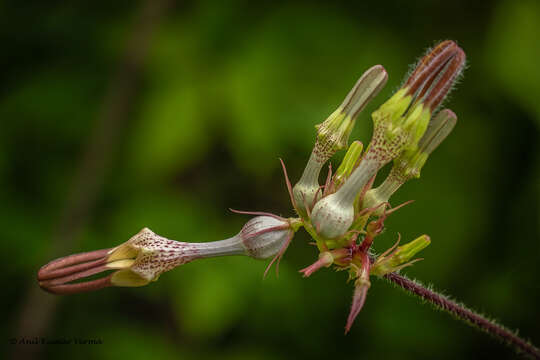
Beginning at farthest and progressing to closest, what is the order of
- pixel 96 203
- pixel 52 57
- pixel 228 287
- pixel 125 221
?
pixel 52 57 < pixel 96 203 < pixel 125 221 < pixel 228 287

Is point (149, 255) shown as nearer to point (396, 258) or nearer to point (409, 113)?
point (396, 258)

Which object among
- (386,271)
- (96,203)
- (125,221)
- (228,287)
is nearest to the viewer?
(386,271)

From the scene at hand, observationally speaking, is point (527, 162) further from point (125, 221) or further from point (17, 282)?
point (17, 282)

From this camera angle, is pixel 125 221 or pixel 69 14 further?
pixel 69 14

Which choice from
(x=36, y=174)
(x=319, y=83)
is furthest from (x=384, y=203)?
(x=36, y=174)

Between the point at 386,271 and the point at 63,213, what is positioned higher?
the point at 386,271

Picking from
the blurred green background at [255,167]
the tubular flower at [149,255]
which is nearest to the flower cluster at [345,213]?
the tubular flower at [149,255]
